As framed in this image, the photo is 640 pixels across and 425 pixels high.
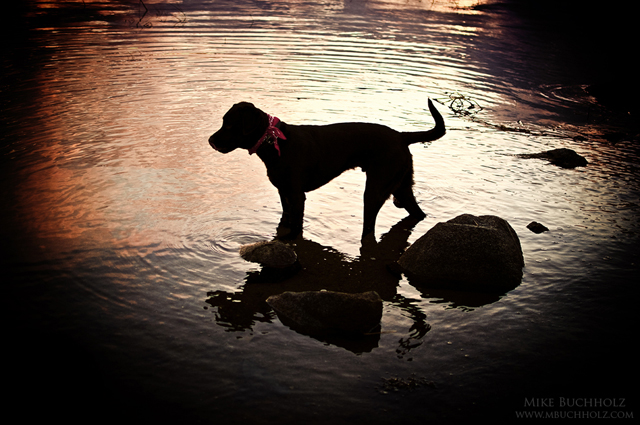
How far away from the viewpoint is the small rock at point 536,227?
6.32 meters

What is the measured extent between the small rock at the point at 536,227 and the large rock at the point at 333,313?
9.98ft

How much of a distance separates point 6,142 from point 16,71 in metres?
6.40

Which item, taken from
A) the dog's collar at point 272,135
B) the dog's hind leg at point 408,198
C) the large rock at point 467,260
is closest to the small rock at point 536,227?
the large rock at point 467,260

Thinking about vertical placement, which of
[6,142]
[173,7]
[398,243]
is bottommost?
[398,243]

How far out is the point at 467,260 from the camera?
5113 millimetres

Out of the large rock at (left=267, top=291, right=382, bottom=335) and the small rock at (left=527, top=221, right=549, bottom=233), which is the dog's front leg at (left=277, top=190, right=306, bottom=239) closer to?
the large rock at (left=267, top=291, right=382, bottom=335)

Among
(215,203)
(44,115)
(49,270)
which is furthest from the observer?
(44,115)

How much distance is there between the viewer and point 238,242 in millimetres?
5852

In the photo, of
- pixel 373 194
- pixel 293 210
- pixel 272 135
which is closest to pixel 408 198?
pixel 373 194

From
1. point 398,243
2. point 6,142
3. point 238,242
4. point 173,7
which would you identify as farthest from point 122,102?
point 173,7

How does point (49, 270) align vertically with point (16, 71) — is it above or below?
below

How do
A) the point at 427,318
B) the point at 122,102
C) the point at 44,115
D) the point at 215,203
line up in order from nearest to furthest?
the point at 427,318
the point at 215,203
the point at 44,115
the point at 122,102

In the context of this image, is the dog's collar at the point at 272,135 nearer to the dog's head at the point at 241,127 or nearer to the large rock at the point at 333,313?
the dog's head at the point at 241,127

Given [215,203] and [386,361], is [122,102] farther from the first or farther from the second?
[386,361]
